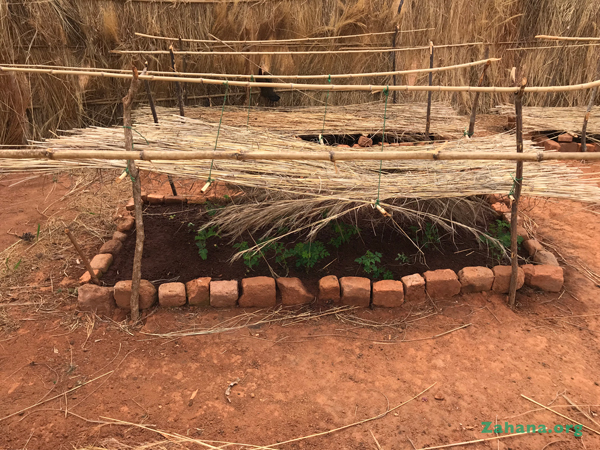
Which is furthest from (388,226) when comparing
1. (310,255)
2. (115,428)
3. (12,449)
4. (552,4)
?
(552,4)

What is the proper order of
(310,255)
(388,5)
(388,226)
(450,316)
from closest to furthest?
1. (450,316)
2. (310,255)
3. (388,226)
4. (388,5)

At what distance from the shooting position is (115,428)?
1918mm

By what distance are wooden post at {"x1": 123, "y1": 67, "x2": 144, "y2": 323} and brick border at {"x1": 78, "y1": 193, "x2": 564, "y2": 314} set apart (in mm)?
85

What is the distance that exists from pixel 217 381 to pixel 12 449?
0.90 meters

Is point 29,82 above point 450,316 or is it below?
above

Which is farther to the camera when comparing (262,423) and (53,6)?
(53,6)

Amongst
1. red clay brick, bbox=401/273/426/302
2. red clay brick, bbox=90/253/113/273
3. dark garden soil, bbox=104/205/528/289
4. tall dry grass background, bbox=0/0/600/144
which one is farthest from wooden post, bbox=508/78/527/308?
tall dry grass background, bbox=0/0/600/144

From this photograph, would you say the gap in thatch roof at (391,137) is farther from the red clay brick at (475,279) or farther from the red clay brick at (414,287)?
the red clay brick at (414,287)

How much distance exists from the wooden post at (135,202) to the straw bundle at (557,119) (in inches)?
188

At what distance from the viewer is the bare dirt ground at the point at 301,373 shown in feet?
6.25

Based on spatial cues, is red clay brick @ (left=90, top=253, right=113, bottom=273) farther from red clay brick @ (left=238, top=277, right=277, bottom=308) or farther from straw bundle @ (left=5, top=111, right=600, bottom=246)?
red clay brick @ (left=238, top=277, right=277, bottom=308)

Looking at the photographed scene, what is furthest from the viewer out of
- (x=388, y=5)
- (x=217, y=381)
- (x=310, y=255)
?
(x=388, y=5)

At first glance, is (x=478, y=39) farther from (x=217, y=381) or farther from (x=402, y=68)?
(x=217, y=381)

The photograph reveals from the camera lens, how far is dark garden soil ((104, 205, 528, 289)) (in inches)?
112
